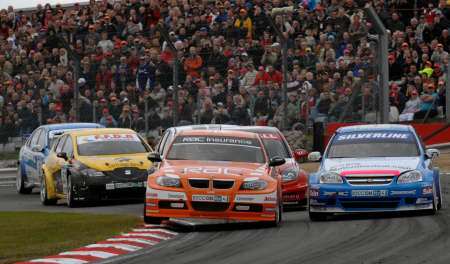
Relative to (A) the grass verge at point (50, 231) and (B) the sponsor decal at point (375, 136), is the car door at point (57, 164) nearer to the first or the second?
(A) the grass verge at point (50, 231)

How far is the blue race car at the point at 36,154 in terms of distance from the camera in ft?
81.3

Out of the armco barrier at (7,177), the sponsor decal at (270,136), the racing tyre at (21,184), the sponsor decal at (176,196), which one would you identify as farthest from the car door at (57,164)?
the armco barrier at (7,177)

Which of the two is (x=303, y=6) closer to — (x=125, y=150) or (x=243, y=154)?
(x=125, y=150)

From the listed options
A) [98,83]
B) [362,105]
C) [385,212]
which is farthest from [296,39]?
[385,212]

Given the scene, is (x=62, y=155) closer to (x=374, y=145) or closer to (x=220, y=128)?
(x=220, y=128)

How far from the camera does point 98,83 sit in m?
29.7

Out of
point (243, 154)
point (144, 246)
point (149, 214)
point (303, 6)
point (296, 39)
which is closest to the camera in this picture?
point (144, 246)

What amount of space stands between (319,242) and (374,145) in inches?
186

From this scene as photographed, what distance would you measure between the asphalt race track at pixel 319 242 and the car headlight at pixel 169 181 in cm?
62

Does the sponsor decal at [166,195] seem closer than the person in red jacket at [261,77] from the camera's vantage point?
Yes

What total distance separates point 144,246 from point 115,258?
4.19 ft

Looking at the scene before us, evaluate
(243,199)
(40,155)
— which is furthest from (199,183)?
(40,155)

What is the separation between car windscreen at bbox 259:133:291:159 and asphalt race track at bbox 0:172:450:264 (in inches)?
112

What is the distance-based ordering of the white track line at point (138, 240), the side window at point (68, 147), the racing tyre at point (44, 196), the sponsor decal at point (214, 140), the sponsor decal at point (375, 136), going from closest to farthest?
the white track line at point (138, 240) → the sponsor decal at point (214, 140) → the sponsor decal at point (375, 136) → the side window at point (68, 147) → the racing tyre at point (44, 196)
